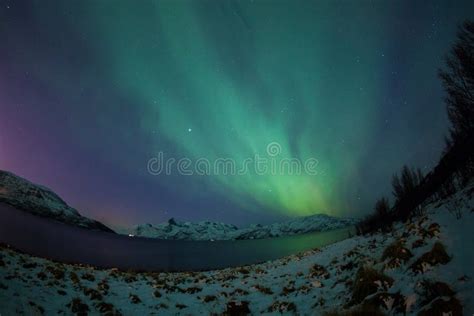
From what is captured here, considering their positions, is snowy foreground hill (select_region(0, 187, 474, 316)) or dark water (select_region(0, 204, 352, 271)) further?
dark water (select_region(0, 204, 352, 271))

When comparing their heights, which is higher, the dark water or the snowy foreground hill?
the dark water

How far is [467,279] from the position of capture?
4734 mm

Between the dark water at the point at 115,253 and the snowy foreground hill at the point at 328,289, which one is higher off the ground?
the dark water at the point at 115,253

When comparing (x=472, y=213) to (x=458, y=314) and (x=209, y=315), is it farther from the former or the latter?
(x=209, y=315)

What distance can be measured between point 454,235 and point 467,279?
2.97m

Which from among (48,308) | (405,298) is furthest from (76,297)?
(405,298)

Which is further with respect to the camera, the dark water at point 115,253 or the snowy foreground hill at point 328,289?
the dark water at point 115,253

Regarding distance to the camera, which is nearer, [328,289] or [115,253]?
[328,289]

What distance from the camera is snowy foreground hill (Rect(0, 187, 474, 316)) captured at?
5.06 meters

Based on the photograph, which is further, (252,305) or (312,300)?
(252,305)

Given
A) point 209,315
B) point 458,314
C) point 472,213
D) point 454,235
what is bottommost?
point 209,315

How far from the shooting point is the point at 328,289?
345 inches

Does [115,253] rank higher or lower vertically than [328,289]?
higher

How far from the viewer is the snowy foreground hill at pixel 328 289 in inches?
199
